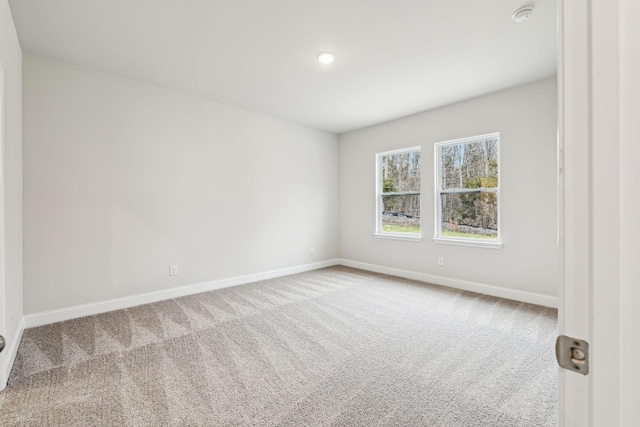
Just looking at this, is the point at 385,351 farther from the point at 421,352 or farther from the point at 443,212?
the point at 443,212

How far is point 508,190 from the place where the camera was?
381 cm

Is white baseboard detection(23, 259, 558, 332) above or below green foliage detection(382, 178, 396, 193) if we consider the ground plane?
below

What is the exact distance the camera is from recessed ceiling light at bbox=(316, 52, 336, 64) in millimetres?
2947

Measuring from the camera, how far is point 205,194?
163 inches

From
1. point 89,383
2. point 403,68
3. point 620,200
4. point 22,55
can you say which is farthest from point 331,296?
point 22,55

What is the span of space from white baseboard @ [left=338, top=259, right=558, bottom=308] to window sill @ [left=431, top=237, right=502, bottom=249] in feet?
→ 1.75

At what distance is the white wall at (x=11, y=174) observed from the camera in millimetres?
2068

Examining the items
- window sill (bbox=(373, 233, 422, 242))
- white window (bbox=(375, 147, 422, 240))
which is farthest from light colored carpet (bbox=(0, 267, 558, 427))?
white window (bbox=(375, 147, 422, 240))

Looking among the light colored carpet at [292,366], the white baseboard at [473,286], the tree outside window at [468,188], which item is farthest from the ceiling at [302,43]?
the light colored carpet at [292,366]

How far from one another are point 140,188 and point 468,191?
4.43m

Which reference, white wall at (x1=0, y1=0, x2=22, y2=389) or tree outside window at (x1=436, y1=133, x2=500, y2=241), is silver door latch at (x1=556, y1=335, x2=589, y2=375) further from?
tree outside window at (x1=436, y1=133, x2=500, y2=241)

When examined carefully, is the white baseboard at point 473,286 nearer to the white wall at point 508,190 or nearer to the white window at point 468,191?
the white wall at point 508,190

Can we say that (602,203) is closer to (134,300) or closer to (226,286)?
(134,300)

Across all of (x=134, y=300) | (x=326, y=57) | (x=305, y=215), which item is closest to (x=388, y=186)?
(x=305, y=215)
